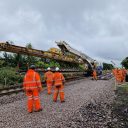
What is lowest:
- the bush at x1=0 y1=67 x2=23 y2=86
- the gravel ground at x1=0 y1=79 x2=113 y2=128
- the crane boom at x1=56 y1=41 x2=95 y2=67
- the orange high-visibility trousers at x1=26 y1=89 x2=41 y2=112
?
the gravel ground at x1=0 y1=79 x2=113 y2=128

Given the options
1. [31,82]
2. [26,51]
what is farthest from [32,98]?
[26,51]

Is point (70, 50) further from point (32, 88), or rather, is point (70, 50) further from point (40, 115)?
point (40, 115)

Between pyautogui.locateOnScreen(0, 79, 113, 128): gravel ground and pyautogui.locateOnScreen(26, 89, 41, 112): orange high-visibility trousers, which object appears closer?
pyautogui.locateOnScreen(0, 79, 113, 128): gravel ground

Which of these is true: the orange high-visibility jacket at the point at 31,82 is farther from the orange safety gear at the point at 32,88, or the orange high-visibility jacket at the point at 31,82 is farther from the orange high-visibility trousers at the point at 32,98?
the orange high-visibility trousers at the point at 32,98

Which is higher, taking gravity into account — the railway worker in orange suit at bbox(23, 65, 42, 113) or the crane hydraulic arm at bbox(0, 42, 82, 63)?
the crane hydraulic arm at bbox(0, 42, 82, 63)

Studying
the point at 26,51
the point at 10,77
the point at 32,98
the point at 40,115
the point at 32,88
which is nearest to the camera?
the point at 40,115

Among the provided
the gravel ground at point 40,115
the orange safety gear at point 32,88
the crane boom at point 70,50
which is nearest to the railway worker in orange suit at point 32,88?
the orange safety gear at point 32,88

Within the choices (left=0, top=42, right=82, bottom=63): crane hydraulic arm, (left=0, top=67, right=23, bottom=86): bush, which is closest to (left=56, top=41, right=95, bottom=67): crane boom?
(left=0, top=42, right=82, bottom=63): crane hydraulic arm

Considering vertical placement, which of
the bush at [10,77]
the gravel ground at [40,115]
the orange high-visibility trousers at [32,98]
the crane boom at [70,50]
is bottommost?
the gravel ground at [40,115]

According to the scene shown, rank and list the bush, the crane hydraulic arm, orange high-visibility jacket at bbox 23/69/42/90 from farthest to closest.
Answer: the bush, the crane hydraulic arm, orange high-visibility jacket at bbox 23/69/42/90

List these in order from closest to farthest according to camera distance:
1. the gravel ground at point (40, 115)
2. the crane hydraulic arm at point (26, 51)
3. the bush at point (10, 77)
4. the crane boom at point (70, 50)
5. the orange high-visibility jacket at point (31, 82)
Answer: the gravel ground at point (40, 115), the orange high-visibility jacket at point (31, 82), the crane hydraulic arm at point (26, 51), the bush at point (10, 77), the crane boom at point (70, 50)

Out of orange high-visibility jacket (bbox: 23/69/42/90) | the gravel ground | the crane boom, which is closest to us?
the gravel ground

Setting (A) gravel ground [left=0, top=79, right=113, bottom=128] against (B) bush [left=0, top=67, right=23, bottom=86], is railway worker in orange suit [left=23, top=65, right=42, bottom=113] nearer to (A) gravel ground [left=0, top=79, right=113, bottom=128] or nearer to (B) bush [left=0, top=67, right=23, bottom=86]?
(A) gravel ground [left=0, top=79, right=113, bottom=128]

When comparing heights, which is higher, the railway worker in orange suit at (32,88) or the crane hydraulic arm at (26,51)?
the crane hydraulic arm at (26,51)
